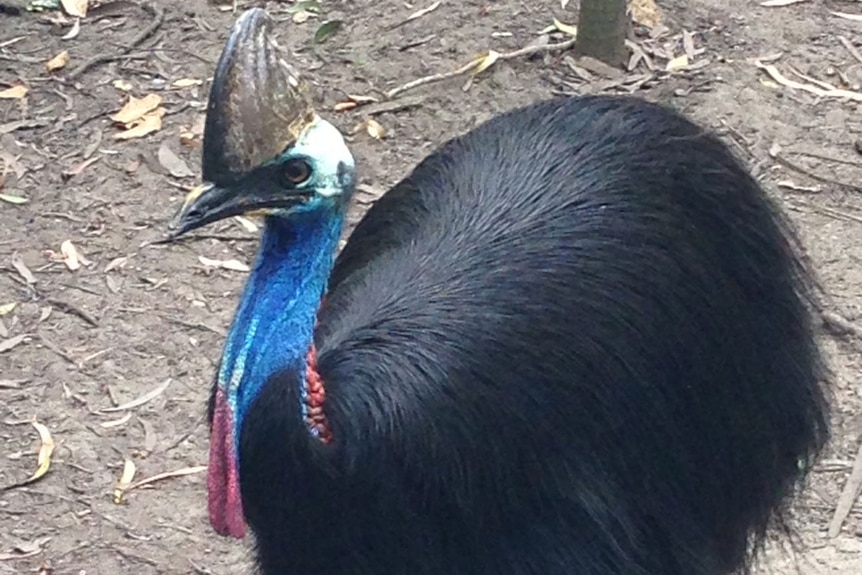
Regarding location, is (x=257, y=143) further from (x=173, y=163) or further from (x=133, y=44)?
(x=133, y=44)

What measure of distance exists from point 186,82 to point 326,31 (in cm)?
42

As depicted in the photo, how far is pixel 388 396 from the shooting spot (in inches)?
92.5

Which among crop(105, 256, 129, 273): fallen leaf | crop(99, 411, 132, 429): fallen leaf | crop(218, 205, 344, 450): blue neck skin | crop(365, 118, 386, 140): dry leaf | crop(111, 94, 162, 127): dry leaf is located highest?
crop(218, 205, 344, 450): blue neck skin

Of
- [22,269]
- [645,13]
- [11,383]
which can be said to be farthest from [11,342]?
[645,13]

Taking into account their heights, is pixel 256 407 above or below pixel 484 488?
above

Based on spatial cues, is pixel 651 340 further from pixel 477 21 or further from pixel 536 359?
pixel 477 21

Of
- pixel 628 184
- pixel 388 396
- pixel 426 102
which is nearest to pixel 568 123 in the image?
pixel 628 184

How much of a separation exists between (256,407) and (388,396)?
193 millimetres

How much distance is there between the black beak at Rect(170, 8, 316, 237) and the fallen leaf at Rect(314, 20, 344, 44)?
2.61 metres

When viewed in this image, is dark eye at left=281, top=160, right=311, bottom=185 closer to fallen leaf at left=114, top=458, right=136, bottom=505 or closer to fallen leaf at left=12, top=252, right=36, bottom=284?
fallen leaf at left=114, top=458, right=136, bottom=505

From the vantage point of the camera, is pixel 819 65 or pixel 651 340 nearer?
pixel 651 340

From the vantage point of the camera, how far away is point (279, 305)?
2.23 metres

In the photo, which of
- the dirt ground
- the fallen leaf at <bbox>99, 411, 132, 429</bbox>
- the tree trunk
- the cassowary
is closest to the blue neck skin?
the cassowary

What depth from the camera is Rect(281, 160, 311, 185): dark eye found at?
2162mm
